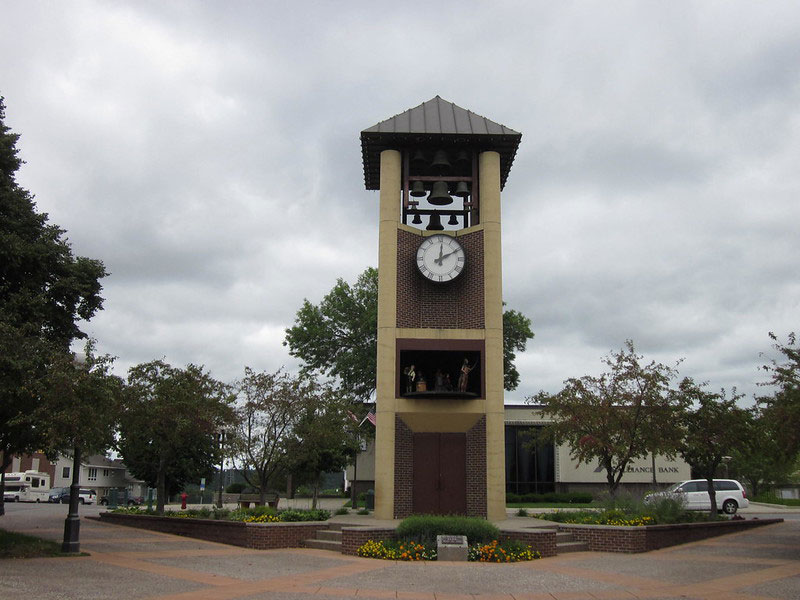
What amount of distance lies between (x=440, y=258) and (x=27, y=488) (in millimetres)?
51793

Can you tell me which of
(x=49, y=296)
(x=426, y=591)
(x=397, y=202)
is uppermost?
(x=397, y=202)

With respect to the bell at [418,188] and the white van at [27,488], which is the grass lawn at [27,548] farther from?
the white van at [27,488]

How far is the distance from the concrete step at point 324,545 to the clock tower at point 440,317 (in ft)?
12.4

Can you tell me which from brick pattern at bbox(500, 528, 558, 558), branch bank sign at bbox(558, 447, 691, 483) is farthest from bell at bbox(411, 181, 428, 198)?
branch bank sign at bbox(558, 447, 691, 483)

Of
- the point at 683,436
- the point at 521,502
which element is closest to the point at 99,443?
the point at 683,436

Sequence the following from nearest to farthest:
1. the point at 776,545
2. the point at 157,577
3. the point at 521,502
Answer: the point at 157,577 < the point at 776,545 < the point at 521,502

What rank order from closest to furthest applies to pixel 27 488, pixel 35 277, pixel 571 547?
1. pixel 571 547
2. pixel 35 277
3. pixel 27 488

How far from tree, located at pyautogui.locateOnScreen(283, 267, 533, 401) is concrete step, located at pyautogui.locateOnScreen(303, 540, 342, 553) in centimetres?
2568

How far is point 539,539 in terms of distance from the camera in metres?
17.2

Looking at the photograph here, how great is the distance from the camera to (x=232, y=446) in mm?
22953

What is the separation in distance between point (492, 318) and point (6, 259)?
1429 centimetres

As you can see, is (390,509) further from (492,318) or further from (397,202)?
(397,202)

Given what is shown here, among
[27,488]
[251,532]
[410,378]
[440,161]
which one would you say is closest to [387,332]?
[410,378]

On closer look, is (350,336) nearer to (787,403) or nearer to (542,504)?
(542,504)
